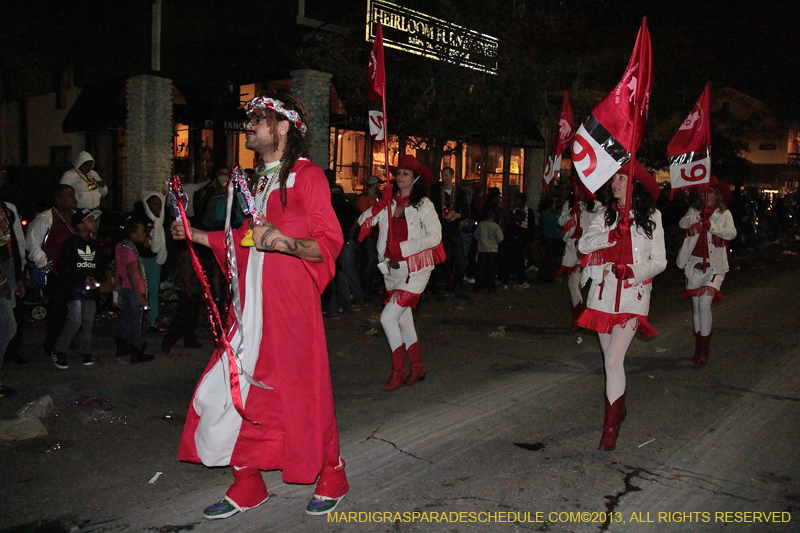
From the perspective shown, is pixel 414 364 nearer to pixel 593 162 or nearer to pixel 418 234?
pixel 418 234

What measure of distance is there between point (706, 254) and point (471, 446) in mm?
3970

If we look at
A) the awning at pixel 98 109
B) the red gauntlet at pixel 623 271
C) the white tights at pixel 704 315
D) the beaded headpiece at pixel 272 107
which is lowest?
the white tights at pixel 704 315

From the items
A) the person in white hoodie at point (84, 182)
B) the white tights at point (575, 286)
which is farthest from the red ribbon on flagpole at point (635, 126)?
the person in white hoodie at point (84, 182)

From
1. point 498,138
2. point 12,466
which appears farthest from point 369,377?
point 498,138

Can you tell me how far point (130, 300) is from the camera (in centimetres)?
723

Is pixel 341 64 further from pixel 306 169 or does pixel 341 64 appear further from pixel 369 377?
pixel 306 169

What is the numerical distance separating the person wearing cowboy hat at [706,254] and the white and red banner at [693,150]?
322 millimetres

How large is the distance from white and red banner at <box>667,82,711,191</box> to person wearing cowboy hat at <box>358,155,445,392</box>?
336 cm

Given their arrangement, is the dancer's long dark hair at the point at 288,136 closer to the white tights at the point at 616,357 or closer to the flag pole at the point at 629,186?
the flag pole at the point at 629,186

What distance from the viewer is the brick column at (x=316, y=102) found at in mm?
15742

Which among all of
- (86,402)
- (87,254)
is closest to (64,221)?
(87,254)

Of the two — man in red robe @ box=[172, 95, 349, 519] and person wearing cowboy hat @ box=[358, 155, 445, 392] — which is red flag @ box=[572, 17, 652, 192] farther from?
man in red robe @ box=[172, 95, 349, 519]

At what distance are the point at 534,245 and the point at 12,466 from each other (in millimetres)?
10959

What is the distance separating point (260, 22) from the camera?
1755cm
